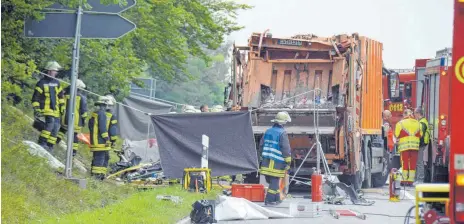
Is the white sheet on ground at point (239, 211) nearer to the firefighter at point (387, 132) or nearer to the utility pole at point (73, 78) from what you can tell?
the utility pole at point (73, 78)

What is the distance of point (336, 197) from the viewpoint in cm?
1900

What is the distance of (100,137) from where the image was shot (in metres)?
19.9

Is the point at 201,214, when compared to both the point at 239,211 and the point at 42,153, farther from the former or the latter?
the point at 42,153

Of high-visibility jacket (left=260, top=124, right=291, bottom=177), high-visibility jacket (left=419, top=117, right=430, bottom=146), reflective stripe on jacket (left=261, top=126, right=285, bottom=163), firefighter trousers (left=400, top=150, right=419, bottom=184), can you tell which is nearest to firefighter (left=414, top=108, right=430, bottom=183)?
high-visibility jacket (left=419, top=117, right=430, bottom=146)

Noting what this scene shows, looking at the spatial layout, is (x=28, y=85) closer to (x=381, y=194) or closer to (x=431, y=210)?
(x=381, y=194)

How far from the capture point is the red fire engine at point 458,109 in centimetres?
835

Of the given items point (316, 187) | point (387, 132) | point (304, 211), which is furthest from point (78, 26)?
point (387, 132)

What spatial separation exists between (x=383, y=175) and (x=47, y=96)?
9.87 meters

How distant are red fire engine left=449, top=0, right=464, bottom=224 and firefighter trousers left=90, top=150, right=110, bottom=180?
37.9 ft

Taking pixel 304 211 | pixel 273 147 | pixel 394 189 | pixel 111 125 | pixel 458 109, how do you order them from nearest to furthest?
1. pixel 458 109
2. pixel 304 211
3. pixel 273 147
4. pixel 394 189
5. pixel 111 125

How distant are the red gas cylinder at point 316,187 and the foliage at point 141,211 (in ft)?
6.49

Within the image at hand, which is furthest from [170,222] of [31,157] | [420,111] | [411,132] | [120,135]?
[120,135]

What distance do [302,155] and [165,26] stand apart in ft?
22.3

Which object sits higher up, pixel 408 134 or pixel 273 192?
pixel 408 134
